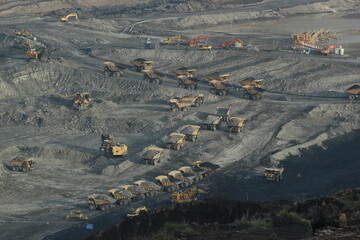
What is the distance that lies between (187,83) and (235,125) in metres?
13.8

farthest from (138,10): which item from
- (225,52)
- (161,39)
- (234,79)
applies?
(234,79)

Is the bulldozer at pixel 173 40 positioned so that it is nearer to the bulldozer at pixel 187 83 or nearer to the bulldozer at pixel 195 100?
the bulldozer at pixel 187 83

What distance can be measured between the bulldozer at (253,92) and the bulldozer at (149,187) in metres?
24.5

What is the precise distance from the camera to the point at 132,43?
297 ft

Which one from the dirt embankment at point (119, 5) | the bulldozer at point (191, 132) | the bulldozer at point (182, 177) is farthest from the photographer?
the dirt embankment at point (119, 5)

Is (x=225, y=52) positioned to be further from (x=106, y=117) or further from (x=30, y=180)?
(x=30, y=180)

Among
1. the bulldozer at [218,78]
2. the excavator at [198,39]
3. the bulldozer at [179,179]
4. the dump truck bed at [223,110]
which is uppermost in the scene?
the excavator at [198,39]

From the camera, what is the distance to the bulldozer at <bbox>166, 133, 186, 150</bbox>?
54.0 metres

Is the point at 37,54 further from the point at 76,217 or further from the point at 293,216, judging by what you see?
the point at 293,216

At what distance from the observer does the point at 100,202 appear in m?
42.8

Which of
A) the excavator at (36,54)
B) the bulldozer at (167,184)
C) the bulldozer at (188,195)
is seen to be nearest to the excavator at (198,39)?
the excavator at (36,54)

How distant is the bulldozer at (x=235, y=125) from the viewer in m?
57.8

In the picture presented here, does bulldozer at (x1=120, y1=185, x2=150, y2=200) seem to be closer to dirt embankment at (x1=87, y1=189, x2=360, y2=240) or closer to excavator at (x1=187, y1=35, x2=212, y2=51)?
dirt embankment at (x1=87, y1=189, x2=360, y2=240)

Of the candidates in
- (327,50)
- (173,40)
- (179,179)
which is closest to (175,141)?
(179,179)
